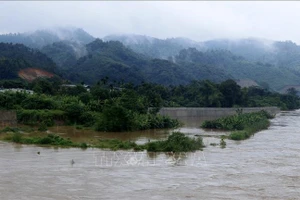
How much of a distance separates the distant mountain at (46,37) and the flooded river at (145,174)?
4897 inches

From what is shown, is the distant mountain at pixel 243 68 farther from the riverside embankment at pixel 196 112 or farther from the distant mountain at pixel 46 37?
the riverside embankment at pixel 196 112

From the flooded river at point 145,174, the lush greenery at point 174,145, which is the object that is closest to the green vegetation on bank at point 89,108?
the lush greenery at point 174,145

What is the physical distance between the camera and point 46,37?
15862cm

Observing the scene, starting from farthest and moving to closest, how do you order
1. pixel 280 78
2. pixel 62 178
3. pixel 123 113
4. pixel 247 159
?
pixel 280 78, pixel 123 113, pixel 247 159, pixel 62 178

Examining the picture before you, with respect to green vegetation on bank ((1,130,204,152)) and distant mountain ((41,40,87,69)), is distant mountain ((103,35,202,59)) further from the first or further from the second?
green vegetation on bank ((1,130,204,152))

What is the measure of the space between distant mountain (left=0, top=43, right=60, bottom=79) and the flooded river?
3866 centimetres

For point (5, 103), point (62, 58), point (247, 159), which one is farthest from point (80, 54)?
point (247, 159)

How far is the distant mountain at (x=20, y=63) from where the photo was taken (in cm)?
5756

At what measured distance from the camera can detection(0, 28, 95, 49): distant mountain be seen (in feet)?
488

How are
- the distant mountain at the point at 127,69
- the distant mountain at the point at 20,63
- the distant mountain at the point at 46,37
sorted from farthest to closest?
the distant mountain at the point at 46,37
the distant mountain at the point at 127,69
the distant mountain at the point at 20,63

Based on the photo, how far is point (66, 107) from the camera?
33.1 meters

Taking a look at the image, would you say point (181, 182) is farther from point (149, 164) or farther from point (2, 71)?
point (2, 71)

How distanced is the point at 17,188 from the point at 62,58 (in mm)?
91604

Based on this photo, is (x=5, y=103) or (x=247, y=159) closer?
(x=247, y=159)
